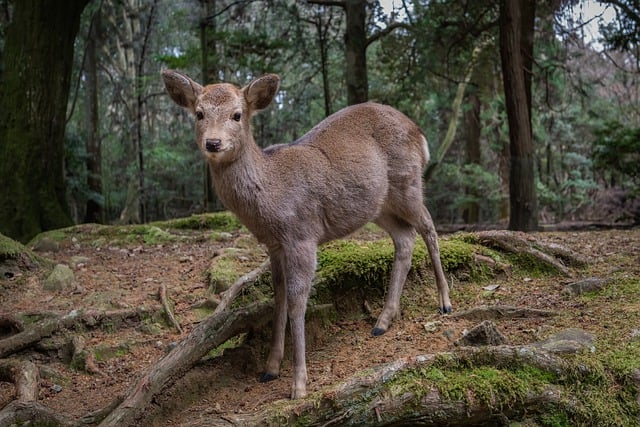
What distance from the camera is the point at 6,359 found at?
5090mm

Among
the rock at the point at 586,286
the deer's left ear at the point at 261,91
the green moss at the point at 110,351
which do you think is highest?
the deer's left ear at the point at 261,91

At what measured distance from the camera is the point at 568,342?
13.0ft

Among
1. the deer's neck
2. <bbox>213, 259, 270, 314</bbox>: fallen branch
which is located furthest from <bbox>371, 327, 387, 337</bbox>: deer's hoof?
the deer's neck

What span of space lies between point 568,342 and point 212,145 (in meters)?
2.70

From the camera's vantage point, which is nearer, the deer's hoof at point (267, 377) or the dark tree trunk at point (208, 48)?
the deer's hoof at point (267, 377)

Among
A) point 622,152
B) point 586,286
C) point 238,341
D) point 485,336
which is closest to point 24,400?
point 238,341

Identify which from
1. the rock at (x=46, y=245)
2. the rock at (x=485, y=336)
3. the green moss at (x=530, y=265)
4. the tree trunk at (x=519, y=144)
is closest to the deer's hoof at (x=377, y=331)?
the rock at (x=485, y=336)

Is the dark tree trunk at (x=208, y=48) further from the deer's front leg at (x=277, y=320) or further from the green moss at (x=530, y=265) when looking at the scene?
the deer's front leg at (x=277, y=320)

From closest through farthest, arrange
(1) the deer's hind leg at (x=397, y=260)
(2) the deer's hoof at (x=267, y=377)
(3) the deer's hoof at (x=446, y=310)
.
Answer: (2) the deer's hoof at (x=267, y=377), (1) the deer's hind leg at (x=397, y=260), (3) the deer's hoof at (x=446, y=310)

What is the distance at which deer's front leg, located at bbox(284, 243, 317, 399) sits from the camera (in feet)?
13.5

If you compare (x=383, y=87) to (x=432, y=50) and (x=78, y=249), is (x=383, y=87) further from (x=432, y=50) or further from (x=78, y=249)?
(x=78, y=249)

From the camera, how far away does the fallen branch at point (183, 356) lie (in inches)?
150

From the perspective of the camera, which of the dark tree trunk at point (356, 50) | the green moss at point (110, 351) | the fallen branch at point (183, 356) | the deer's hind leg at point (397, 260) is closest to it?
the fallen branch at point (183, 356)

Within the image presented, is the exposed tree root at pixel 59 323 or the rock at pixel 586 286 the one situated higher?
the rock at pixel 586 286
